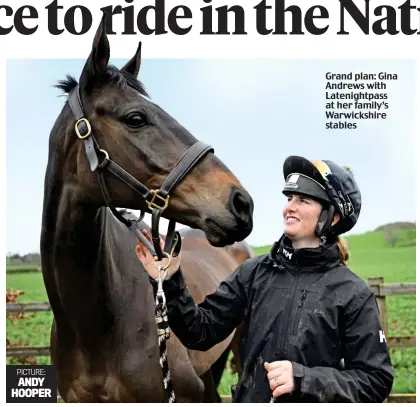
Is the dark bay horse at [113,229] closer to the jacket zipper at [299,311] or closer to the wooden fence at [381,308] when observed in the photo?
the jacket zipper at [299,311]

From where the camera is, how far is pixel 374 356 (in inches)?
88.7

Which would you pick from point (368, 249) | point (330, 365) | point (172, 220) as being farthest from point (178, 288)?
point (368, 249)

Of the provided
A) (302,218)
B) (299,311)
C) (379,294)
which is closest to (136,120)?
(302,218)

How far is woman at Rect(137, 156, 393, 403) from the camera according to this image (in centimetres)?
224

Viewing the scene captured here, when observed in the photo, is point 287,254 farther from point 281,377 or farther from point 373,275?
point 373,275

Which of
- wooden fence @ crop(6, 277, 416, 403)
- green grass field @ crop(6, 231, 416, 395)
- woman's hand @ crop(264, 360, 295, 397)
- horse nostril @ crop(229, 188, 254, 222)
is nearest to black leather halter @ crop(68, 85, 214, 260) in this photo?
horse nostril @ crop(229, 188, 254, 222)

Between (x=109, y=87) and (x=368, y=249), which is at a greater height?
(x=109, y=87)

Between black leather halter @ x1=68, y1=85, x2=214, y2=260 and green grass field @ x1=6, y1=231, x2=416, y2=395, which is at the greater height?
black leather halter @ x1=68, y1=85, x2=214, y2=260

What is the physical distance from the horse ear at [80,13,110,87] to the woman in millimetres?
868

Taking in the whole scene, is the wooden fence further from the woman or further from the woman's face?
the woman's face

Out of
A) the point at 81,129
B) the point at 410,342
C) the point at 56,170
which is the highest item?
the point at 81,129

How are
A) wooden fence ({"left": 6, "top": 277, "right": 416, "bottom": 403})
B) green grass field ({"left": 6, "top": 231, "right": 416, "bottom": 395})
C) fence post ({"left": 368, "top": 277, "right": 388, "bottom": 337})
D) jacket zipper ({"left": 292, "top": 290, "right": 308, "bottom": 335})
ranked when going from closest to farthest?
jacket zipper ({"left": 292, "top": 290, "right": 308, "bottom": 335}) → green grass field ({"left": 6, "top": 231, "right": 416, "bottom": 395}) → wooden fence ({"left": 6, "top": 277, "right": 416, "bottom": 403}) → fence post ({"left": 368, "top": 277, "right": 388, "bottom": 337})

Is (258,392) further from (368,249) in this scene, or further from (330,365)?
(368,249)

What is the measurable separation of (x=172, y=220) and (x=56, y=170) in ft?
2.28
